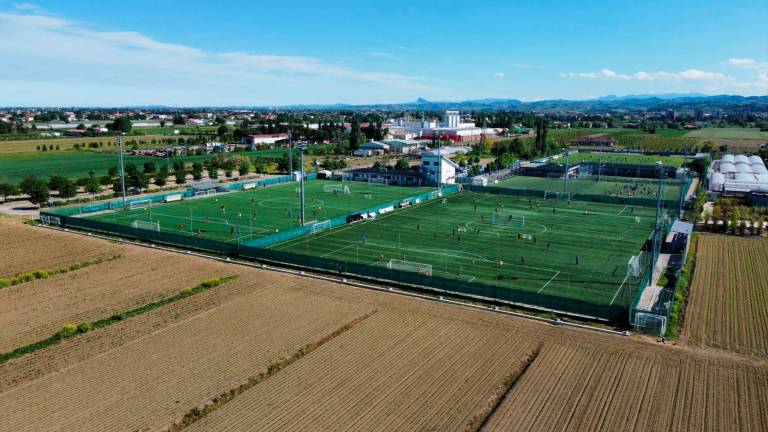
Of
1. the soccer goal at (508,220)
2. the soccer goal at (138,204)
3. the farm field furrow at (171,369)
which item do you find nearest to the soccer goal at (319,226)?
the soccer goal at (508,220)

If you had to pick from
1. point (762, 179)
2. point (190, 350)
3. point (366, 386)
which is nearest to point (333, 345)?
point (366, 386)

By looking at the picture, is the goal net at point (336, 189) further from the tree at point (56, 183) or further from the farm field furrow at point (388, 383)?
the farm field furrow at point (388, 383)

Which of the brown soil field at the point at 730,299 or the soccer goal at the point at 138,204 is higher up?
the soccer goal at the point at 138,204

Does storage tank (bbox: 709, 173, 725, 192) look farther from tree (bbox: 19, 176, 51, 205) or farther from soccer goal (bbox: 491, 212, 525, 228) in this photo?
tree (bbox: 19, 176, 51, 205)

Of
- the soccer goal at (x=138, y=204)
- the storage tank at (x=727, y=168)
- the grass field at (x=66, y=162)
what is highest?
the storage tank at (x=727, y=168)

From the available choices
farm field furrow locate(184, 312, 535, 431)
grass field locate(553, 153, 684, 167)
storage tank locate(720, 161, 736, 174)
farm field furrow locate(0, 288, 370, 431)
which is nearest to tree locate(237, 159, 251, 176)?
farm field furrow locate(0, 288, 370, 431)

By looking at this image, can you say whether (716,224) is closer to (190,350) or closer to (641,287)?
(641,287)

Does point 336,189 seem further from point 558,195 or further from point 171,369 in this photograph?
point 171,369
